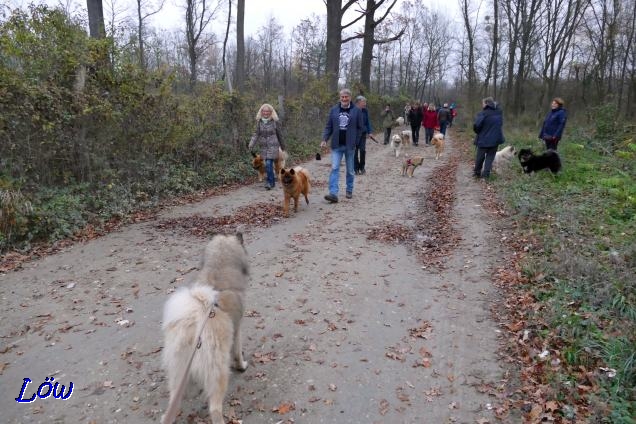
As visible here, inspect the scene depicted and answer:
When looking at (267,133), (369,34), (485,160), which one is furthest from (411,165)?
(369,34)

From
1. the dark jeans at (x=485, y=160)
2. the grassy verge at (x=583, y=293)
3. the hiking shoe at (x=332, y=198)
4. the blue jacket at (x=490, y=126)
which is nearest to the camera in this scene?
the grassy verge at (x=583, y=293)

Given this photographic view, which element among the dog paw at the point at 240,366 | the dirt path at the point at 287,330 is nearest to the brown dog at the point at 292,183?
the dirt path at the point at 287,330

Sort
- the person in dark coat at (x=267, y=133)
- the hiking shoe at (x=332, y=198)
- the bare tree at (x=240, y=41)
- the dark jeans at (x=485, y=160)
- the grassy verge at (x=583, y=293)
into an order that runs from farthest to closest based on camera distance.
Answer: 1. the bare tree at (x=240, y=41)
2. the dark jeans at (x=485, y=160)
3. the person in dark coat at (x=267, y=133)
4. the hiking shoe at (x=332, y=198)
5. the grassy verge at (x=583, y=293)

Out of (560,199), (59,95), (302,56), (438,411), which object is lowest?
(438,411)

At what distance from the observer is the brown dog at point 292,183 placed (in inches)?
313

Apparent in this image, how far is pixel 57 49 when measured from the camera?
24.4 feet

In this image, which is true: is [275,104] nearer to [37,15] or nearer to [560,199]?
[37,15]

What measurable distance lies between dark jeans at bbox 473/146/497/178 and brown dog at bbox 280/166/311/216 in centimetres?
557

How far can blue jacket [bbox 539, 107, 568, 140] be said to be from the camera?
1105cm

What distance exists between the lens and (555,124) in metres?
11.2

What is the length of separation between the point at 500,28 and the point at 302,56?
20.6m

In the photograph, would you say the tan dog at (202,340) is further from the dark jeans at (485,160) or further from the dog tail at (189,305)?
the dark jeans at (485,160)

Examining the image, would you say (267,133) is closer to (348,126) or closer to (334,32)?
(348,126)

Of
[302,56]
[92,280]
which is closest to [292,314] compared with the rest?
[92,280]
